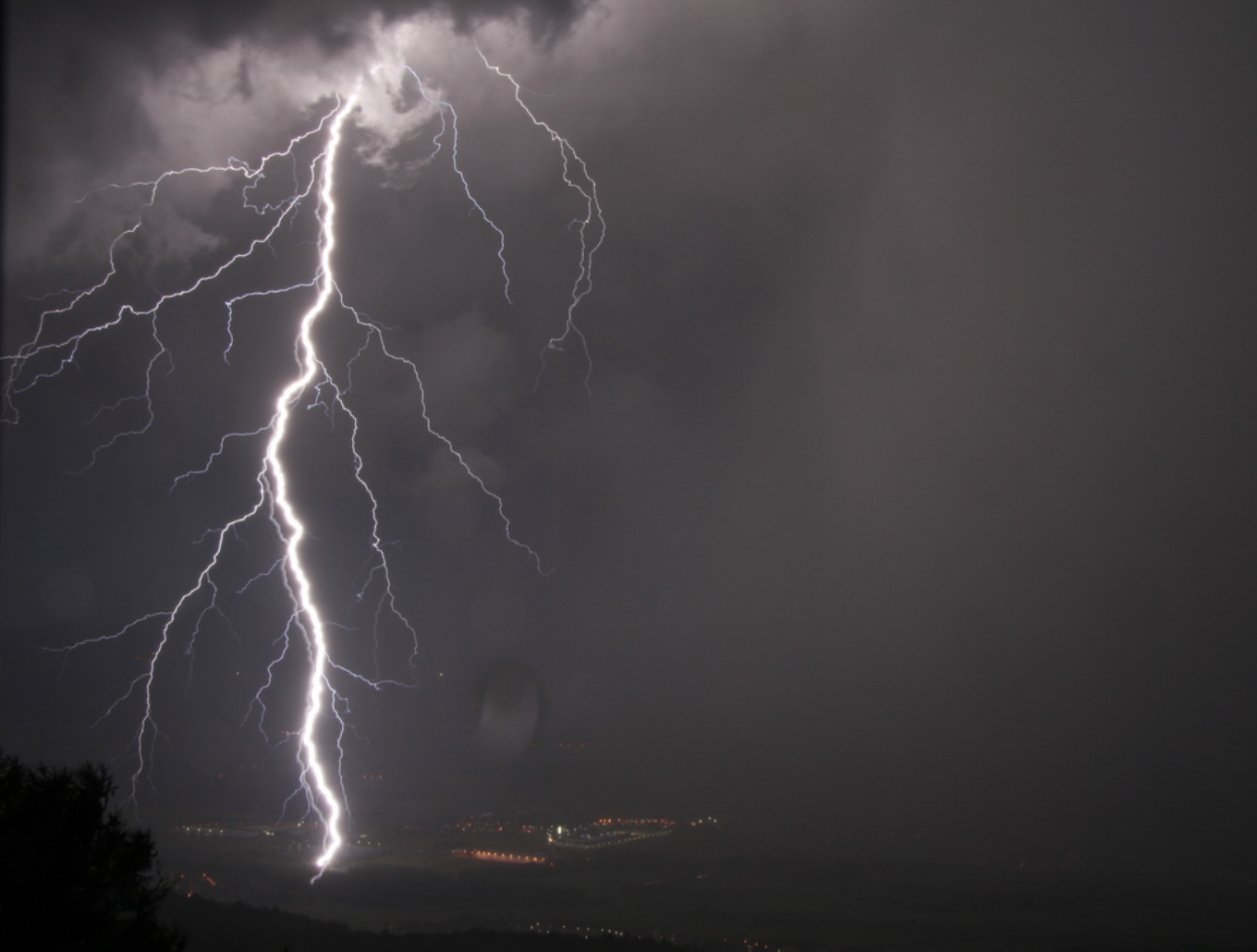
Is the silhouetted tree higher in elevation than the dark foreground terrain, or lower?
higher

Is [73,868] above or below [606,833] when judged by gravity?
above

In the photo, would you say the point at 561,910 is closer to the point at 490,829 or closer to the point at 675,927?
the point at 675,927

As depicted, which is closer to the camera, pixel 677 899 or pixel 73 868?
pixel 73 868

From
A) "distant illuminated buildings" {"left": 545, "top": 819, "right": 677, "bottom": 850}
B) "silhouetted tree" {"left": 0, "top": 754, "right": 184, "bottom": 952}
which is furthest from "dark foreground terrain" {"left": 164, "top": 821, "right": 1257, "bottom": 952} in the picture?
"silhouetted tree" {"left": 0, "top": 754, "right": 184, "bottom": 952}

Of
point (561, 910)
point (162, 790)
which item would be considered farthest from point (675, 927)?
point (162, 790)

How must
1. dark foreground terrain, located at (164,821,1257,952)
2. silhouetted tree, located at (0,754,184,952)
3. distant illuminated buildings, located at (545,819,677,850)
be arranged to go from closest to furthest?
silhouetted tree, located at (0,754,184,952), dark foreground terrain, located at (164,821,1257,952), distant illuminated buildings, located at (545,819,677,850)

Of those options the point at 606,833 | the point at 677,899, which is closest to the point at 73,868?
the point at 677,899

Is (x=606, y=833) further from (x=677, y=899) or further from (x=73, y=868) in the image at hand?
(x=73, y=868)

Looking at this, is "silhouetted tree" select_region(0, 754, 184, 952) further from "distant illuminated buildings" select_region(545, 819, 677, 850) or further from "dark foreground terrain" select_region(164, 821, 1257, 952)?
"distant illuminated buildings" select_region(545, 819, 677, 850)

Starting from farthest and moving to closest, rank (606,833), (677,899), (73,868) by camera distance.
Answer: (606,833)
(677,899)
(73,868)
